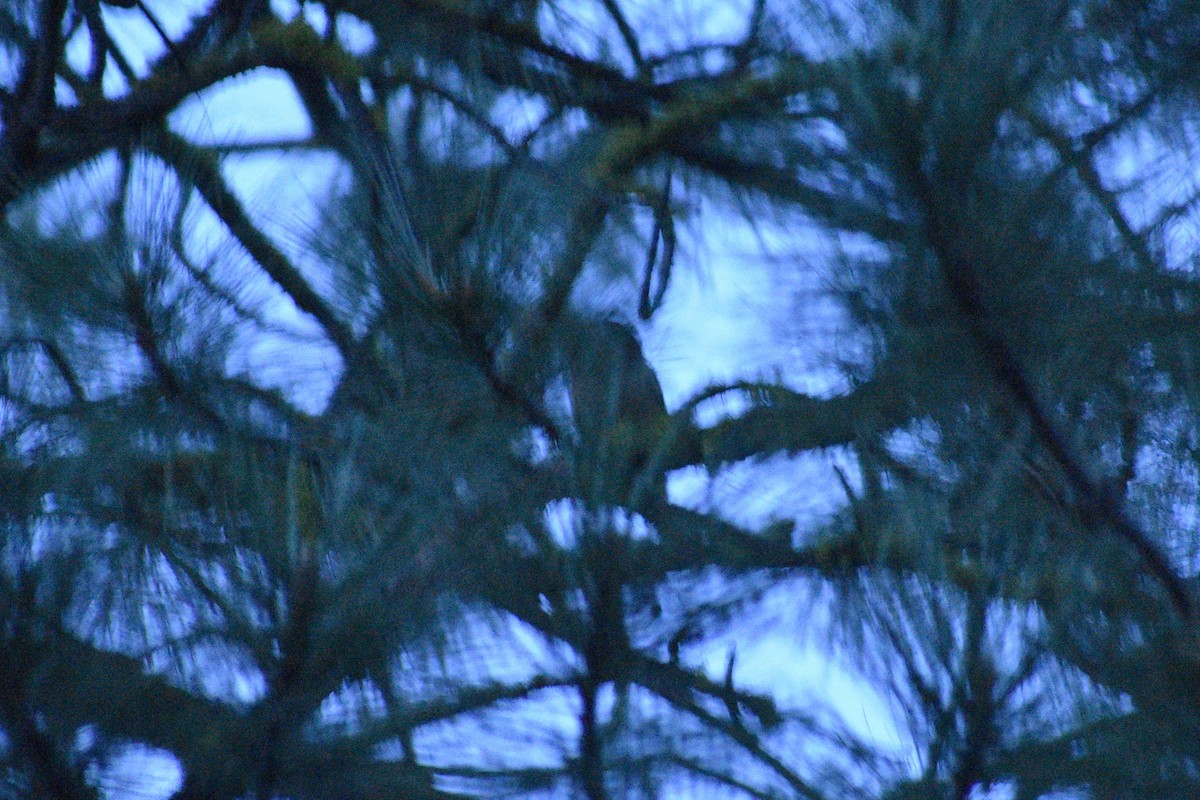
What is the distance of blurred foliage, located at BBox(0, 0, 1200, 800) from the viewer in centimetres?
110

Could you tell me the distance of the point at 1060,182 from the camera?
118 cm

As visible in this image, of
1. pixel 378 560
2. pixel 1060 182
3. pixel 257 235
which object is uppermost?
pixel 257 235

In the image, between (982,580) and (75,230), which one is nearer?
(982,580)

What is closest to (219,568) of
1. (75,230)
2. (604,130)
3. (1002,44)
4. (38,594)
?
(38,594)

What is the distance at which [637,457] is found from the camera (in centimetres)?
161

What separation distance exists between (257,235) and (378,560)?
0.92 m

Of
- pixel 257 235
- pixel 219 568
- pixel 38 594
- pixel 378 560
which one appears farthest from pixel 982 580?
pixel 257 235

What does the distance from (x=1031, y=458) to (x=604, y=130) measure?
77cm

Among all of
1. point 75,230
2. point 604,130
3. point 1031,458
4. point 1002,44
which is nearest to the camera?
point 1002,44

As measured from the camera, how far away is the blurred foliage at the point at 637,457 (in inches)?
43.3

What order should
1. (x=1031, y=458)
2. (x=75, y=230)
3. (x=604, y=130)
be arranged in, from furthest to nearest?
(x=604, y=130), (x=75, y=230), (x=1031, y=458)

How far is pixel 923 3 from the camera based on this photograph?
1094 mm

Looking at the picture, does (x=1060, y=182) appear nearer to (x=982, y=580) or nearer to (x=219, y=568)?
(x=982, y=580)

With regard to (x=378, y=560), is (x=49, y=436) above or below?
above
